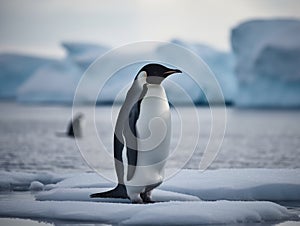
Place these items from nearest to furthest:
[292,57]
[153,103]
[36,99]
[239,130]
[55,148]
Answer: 1. [153,103]
2. [55,148]
3. [239,130]
4. [292,57]
5. [36,99]

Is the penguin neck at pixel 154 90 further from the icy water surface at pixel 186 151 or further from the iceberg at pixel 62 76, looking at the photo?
the iceberg at pixel 62 76

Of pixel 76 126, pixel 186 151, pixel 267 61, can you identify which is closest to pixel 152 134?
pixel 186 151

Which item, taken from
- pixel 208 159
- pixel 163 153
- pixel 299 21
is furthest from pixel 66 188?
pixel 299 21

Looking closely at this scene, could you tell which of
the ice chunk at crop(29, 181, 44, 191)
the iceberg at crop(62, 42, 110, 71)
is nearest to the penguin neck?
the ice chunk at crop(29, 181, 44, 191)

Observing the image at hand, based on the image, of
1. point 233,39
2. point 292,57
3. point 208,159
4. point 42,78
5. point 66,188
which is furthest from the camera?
point 42,78

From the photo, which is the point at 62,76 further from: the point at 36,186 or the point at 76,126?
the point at 36,186

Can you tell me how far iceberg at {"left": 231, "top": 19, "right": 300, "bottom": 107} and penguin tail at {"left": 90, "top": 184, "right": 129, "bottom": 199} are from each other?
2327cm

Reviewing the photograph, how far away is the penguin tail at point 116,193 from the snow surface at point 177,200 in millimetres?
64

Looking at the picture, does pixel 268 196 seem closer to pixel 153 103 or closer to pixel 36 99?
pixel 153 103

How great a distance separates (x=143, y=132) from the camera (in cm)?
586

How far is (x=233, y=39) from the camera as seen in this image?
31.3m

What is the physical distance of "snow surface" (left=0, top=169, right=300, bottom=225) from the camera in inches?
205

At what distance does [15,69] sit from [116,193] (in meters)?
42.7

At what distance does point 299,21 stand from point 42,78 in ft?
54.6
